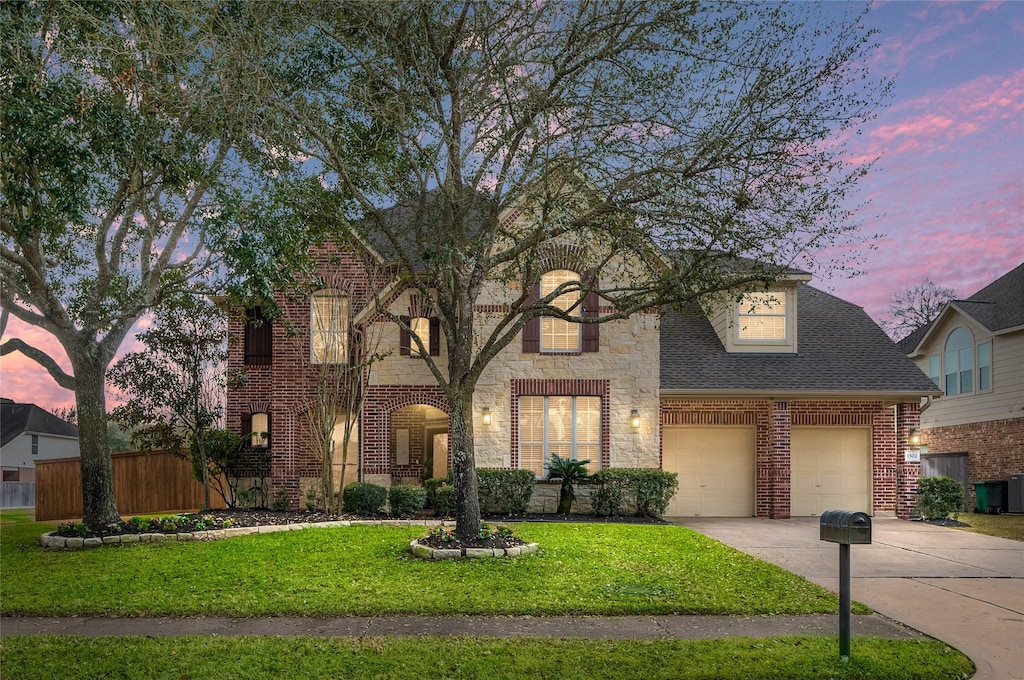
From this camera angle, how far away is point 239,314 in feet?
67.4

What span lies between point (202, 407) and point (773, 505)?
1348cm

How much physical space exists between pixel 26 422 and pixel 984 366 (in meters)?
44.7

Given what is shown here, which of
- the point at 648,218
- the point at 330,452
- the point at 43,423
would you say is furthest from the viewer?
the point at 43,423

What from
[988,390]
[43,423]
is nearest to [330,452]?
[988,390]

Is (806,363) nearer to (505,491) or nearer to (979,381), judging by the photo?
(505,491)

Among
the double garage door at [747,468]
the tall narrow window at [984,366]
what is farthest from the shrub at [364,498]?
the tall narrow window at [984,366]

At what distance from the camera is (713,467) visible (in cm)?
2044

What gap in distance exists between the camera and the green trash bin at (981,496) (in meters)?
24.1

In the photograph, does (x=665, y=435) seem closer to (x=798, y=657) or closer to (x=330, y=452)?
(x=330, y=452)

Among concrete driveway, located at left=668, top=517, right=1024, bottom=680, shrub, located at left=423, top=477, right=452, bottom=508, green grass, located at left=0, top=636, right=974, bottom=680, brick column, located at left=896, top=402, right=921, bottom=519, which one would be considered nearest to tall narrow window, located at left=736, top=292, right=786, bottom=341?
brick column, located at left=896, top=402, right=921, bottom=519

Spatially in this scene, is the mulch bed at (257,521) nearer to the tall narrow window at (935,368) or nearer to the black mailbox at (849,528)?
the black mailbox at (849,528)

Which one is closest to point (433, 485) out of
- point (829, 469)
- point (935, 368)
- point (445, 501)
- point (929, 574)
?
point (445, 501)

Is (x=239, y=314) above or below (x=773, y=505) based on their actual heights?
above

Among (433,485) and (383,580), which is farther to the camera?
(433,485)
